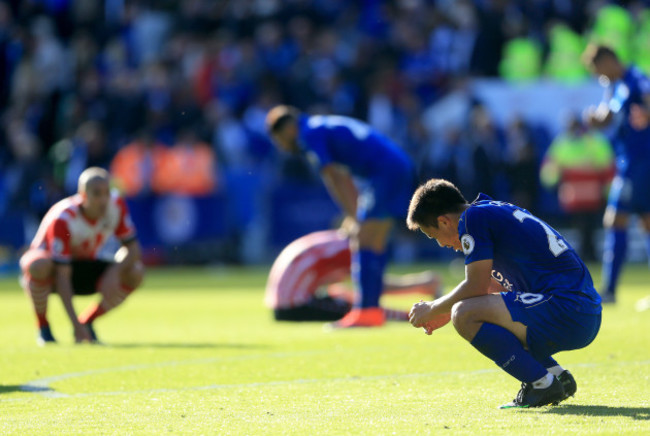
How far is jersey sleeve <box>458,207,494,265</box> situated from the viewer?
18.4 feet

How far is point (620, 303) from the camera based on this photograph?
471 inches

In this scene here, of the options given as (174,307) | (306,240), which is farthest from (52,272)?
(174,307)

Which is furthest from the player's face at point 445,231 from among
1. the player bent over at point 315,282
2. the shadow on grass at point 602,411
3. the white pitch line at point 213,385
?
the player bent over at point 315,282

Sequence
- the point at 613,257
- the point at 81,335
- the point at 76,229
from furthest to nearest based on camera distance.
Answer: the point at 613,257, the point at 76,229, the point at 81,335

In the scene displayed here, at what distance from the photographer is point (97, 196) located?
948cm

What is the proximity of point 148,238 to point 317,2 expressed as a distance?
6398 millimetres

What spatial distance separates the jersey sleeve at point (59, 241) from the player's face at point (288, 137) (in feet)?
6.58

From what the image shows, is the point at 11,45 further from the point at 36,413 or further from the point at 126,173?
the point at 36,413

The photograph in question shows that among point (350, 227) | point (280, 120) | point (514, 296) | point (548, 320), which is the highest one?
point (280, 120)

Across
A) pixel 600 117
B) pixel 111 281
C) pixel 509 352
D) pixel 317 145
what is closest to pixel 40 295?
pixel 111 281

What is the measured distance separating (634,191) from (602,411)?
6.14 meters

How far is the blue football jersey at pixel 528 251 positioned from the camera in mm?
5633

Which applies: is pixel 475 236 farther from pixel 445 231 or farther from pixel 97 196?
pixel 97 196

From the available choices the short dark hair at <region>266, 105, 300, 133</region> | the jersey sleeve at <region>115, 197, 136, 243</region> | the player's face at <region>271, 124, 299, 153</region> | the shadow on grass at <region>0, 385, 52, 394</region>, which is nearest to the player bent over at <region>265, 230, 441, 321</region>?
the player's face at <region>271, 124, 299, 153</region>
